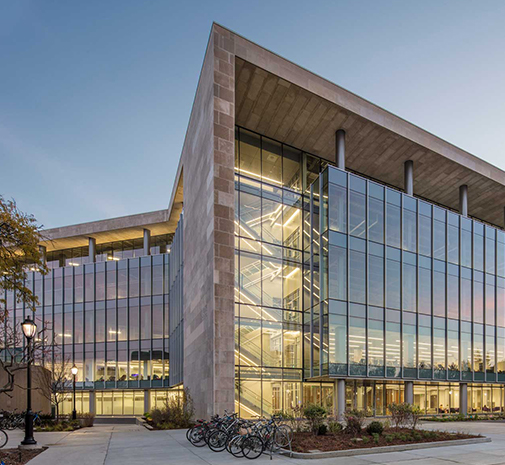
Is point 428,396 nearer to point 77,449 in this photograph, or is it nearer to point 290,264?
point 290,264

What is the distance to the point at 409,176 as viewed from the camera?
3164 cm

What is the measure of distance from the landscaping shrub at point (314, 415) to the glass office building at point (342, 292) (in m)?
8.92

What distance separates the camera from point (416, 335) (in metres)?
28.6

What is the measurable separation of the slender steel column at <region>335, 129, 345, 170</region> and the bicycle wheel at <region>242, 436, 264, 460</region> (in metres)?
18.8

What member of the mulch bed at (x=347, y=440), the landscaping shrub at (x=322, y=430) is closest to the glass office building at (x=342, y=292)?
the mulch bed at (x=347, y=440)

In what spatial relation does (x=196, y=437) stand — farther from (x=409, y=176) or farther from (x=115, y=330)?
(x=115, y=330)

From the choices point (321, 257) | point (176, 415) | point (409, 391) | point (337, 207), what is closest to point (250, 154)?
point (337, 207)

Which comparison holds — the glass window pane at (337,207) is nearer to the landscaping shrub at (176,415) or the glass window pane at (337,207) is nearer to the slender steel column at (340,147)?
the slender steel column at (340,147)

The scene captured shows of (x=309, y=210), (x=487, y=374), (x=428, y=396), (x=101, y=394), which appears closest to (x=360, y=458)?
(x=309, y=210)

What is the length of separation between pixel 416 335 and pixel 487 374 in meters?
8.37

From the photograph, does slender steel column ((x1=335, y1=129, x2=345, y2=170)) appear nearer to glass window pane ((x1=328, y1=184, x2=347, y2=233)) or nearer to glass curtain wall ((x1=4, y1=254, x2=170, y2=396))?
glass window pane ((x1=328, y1=184, x2=347, y2=233))

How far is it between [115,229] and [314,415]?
34807 millimetres

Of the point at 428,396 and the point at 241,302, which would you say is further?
the point at 428,396

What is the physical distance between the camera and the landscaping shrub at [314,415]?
15.2 m
